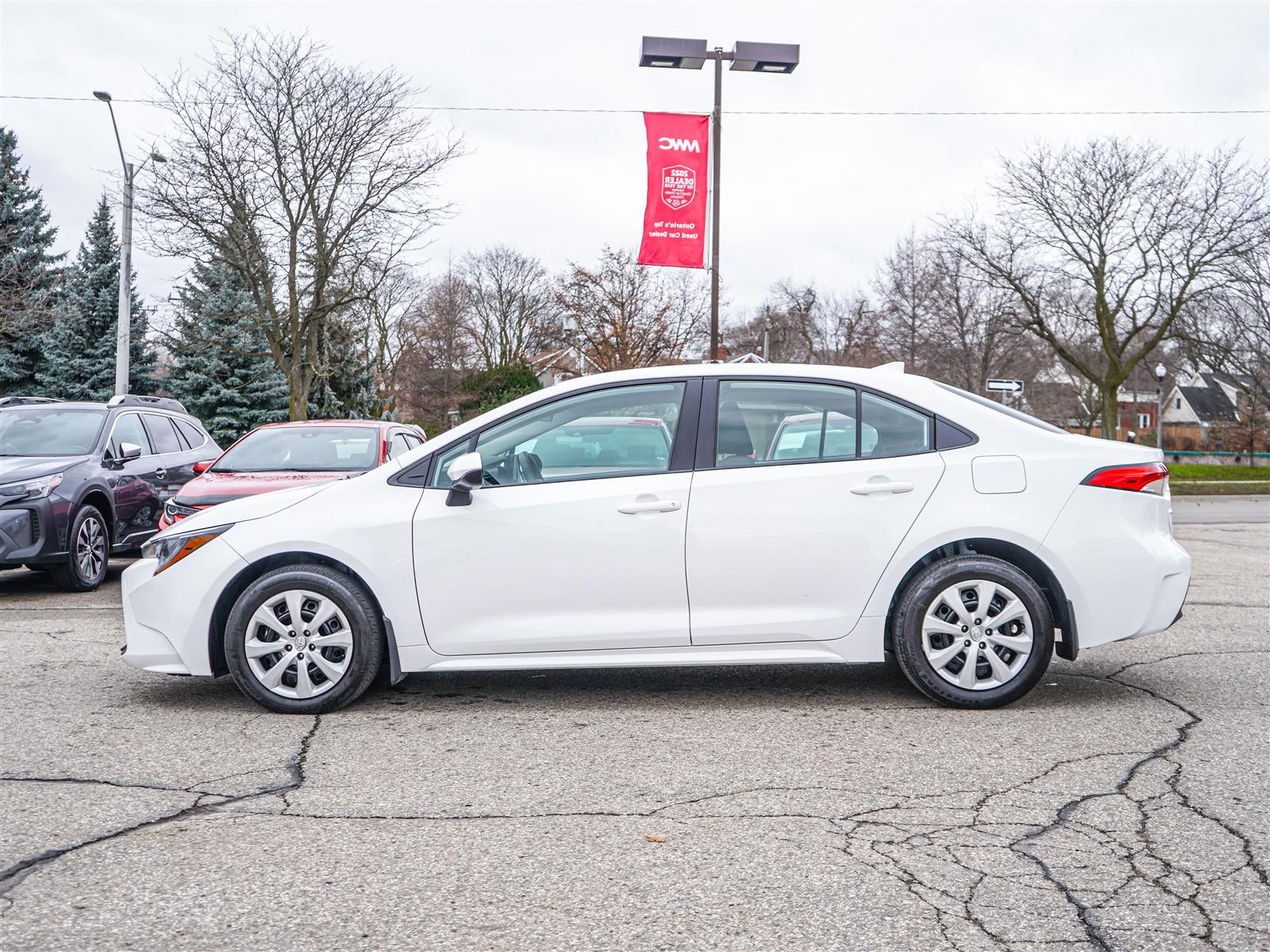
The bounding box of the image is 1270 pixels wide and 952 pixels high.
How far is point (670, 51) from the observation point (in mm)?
17391

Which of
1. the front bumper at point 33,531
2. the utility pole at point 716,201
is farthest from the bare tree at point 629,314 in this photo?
the front bumper at point 33,531

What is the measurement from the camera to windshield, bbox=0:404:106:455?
10531 mm

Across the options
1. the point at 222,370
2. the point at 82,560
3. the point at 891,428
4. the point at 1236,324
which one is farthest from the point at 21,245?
the point at 891,428

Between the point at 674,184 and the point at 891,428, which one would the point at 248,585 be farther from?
the point at 674,184

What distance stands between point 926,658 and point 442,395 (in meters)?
55.6

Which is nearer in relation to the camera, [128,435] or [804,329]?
[128,435]

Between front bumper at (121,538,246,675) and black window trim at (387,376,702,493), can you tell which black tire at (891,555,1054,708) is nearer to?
black window trim at (387,376,702,493)

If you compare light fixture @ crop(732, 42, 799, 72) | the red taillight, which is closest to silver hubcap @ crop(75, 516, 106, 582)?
the red taillight

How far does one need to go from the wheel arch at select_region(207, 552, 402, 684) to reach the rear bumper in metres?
3.02

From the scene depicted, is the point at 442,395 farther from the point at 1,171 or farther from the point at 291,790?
the point at 291,790

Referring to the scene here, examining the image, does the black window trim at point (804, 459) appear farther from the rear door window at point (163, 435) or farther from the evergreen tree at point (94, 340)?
the evergreen tree at point (94, 340)

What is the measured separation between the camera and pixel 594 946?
296 centimetres

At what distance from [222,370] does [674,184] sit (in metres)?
26.3

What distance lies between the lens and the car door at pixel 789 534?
5.33 m
